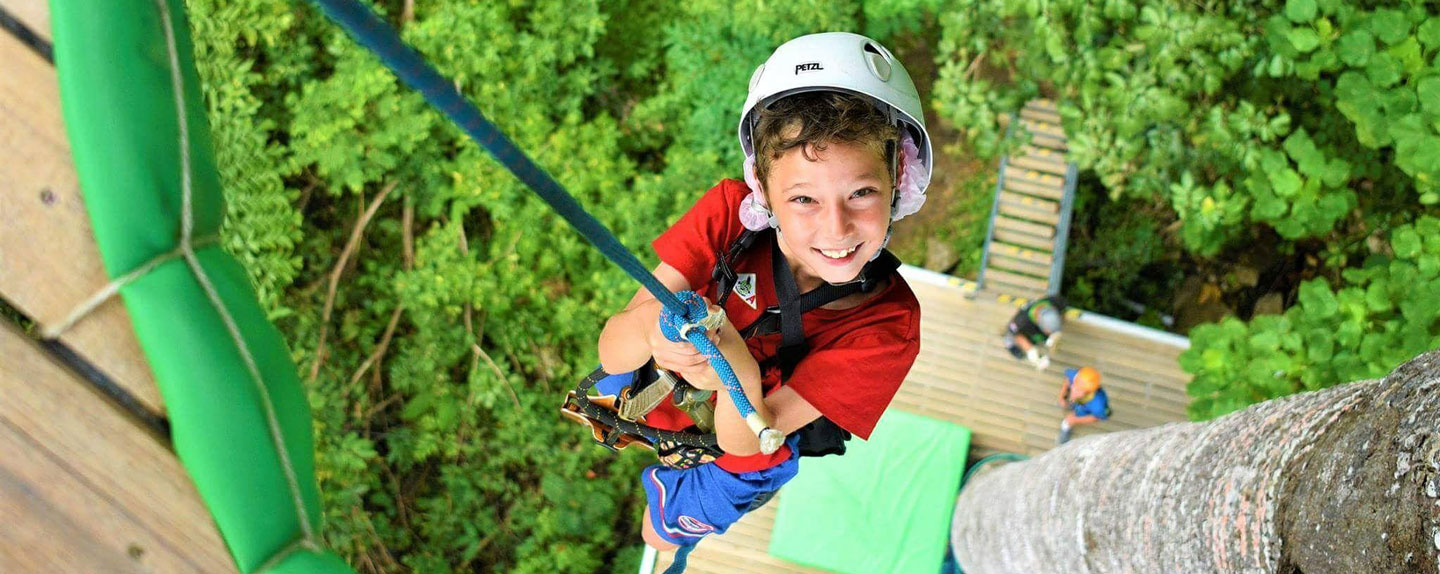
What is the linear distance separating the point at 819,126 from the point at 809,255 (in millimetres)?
300

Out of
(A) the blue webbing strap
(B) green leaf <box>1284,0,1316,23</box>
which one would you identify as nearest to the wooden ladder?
(B) green leaf <box>1284,0,1316,23</box>

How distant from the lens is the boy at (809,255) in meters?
1.91

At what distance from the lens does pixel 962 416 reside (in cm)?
491

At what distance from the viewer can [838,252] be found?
194 centimetres

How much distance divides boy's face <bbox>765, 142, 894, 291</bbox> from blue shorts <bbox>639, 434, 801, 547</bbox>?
26.8 inches

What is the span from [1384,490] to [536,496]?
4.97 m

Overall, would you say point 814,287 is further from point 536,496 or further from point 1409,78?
point 536,496

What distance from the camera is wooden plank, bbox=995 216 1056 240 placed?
542 cm

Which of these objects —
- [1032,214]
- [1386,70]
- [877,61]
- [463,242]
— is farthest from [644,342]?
[1032,214]

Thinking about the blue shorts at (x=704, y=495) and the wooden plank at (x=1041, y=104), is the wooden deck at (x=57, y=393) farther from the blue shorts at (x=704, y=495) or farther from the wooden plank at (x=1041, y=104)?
the wooden plank at (x=1041, y=104)

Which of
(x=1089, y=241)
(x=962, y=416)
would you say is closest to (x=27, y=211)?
(x=962, y=416)

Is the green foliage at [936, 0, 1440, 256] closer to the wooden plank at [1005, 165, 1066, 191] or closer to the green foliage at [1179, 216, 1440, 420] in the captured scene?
the green foliage at [1179, 216, 1440, 420]

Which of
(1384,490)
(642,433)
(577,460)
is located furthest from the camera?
(577,460)

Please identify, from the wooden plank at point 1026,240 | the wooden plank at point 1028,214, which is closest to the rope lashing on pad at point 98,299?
the wooden plank at point 1026,240
